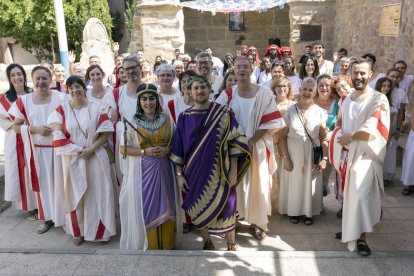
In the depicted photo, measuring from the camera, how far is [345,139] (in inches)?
136

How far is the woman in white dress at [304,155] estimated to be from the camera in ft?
13.2

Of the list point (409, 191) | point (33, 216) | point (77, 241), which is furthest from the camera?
point (409, 191)

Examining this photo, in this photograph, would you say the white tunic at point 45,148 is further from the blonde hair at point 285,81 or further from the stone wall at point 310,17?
the stone wall at point 310,17

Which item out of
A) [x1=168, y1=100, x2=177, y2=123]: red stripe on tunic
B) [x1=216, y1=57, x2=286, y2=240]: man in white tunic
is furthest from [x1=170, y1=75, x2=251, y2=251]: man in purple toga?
[x1=168, y1=100, x2=177, y2=123]: red stripe on tunic

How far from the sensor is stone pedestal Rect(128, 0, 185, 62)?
35.0 feet

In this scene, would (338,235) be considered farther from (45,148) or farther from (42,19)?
(42,19)

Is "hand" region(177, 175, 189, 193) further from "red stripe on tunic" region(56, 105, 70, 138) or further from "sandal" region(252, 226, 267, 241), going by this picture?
"red stripe on tunic" region(56, 105, 70, 138)

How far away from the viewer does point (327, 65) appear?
6.84m

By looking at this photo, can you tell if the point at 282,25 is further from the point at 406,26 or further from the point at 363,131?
the point at 363,131

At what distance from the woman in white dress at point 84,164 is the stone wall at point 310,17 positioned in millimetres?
8264

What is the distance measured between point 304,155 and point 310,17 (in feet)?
25.3

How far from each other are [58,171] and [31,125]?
61 cm

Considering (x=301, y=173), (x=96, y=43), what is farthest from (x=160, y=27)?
(x=301, y=173)

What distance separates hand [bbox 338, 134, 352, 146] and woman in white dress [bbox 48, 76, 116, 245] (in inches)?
85.8
